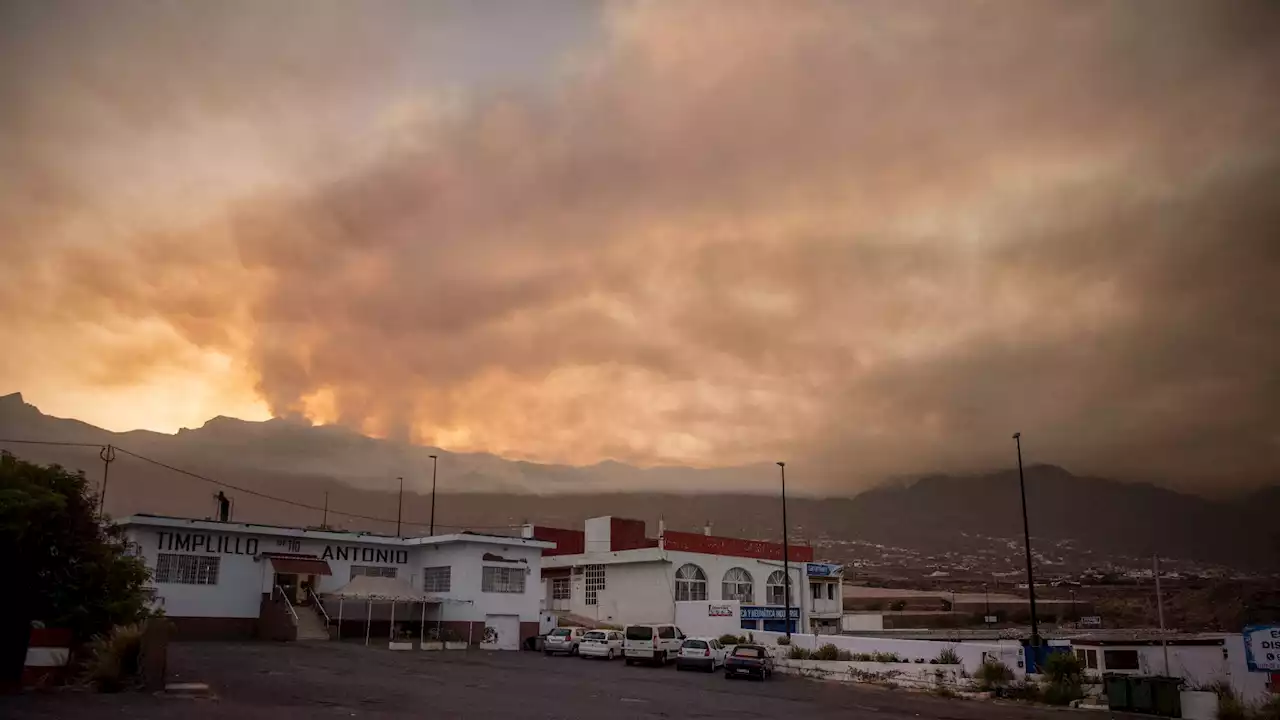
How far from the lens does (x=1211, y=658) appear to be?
1069 inches

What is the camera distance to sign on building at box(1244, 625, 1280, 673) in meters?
23.9

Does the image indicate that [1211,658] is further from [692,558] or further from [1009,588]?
[1009,588]

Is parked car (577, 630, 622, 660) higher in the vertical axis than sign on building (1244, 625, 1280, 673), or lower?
lower

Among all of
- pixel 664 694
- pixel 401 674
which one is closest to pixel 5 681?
pixel 401 674

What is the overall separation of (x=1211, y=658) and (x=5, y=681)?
32.8 metres

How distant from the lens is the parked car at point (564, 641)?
48656mm

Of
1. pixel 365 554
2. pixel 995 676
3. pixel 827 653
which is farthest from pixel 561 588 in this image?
pixel 995 676

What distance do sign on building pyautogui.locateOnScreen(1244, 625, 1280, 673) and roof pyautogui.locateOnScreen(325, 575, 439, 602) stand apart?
128 feet

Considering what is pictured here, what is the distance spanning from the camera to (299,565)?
50.5 m

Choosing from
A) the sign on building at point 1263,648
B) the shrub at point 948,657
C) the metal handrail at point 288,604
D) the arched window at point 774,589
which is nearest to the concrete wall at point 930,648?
the shrub at point 948,657

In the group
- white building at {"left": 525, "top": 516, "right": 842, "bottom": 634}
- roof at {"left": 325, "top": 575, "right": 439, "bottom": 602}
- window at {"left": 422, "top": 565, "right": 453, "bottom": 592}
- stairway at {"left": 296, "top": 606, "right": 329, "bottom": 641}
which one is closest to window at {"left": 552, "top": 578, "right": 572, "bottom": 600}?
white building at {"left": 525, "top": 516, "right": 842, "bottom": 634}

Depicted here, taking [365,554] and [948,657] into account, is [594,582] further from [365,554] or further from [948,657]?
[948,657]

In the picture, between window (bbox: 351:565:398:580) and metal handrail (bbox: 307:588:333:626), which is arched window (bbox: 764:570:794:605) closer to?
window (bbox: 351:565:398:580)

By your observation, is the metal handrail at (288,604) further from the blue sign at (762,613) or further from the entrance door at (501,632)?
the blue sign at (762,613)
